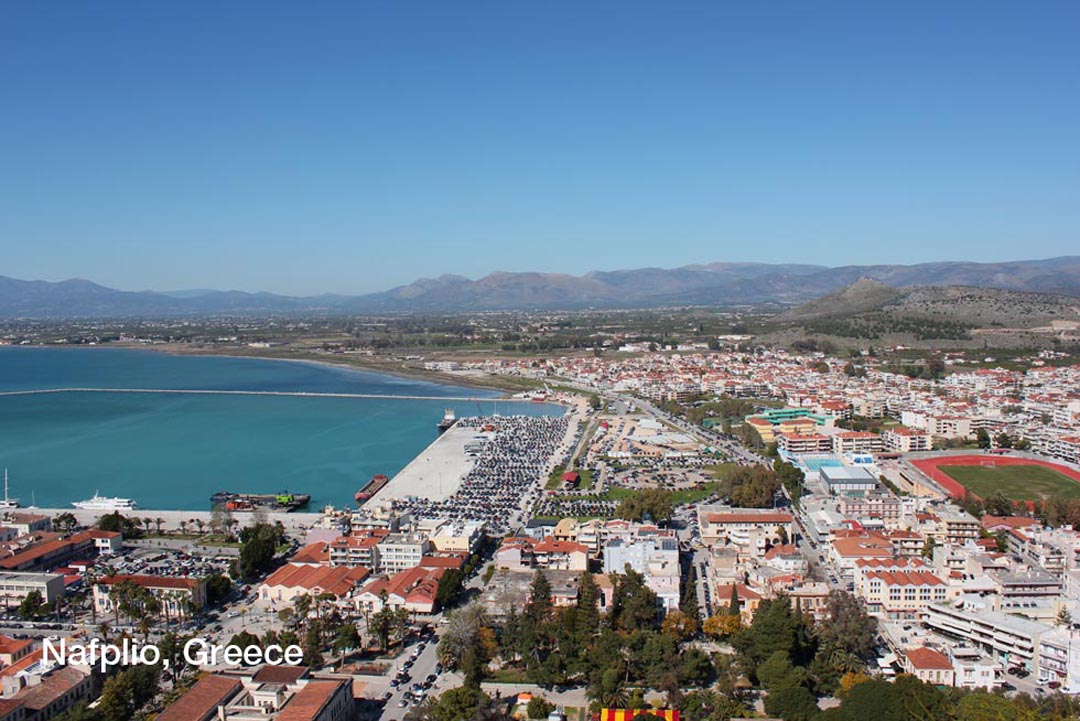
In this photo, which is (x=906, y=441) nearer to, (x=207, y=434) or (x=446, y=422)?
(x=446, y=422)

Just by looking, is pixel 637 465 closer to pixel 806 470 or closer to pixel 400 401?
pixel 806 470

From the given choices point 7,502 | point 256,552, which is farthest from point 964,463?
point 7,502

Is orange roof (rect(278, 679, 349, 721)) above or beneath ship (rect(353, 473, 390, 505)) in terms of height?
above

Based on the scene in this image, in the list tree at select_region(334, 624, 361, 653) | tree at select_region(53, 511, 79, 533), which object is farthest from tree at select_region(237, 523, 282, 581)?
tree at select_region(53, 511, 79, 533)

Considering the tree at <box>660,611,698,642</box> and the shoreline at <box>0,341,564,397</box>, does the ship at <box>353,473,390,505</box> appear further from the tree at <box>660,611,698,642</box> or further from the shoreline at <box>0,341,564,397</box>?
the shoreline at <box>0,341,564,397</box>

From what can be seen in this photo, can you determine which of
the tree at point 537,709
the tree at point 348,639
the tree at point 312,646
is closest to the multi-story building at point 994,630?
the tree at point 537,709
